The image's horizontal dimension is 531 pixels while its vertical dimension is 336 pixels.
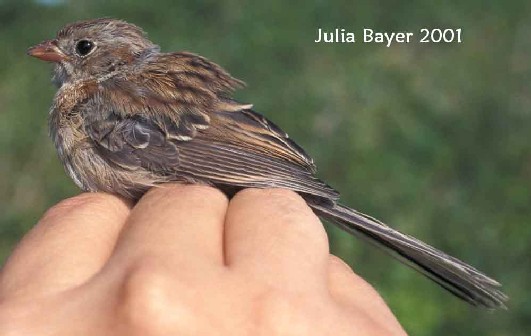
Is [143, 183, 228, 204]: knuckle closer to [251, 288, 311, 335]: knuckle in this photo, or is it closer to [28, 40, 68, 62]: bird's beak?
[251, 288, 311, 335]: knuckle

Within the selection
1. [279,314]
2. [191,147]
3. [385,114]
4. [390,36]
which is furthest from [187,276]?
[390,36]

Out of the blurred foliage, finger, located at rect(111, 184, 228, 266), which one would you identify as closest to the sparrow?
finger, located at rect(111, 184, 228, 266)

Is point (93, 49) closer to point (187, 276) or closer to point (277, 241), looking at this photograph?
point (277, 241)

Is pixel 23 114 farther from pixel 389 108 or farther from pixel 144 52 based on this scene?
pixel 144 52

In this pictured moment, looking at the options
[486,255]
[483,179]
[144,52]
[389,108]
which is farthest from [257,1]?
[144,52]

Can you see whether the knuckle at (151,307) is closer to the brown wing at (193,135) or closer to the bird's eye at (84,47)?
the brown wing at (193,135)
